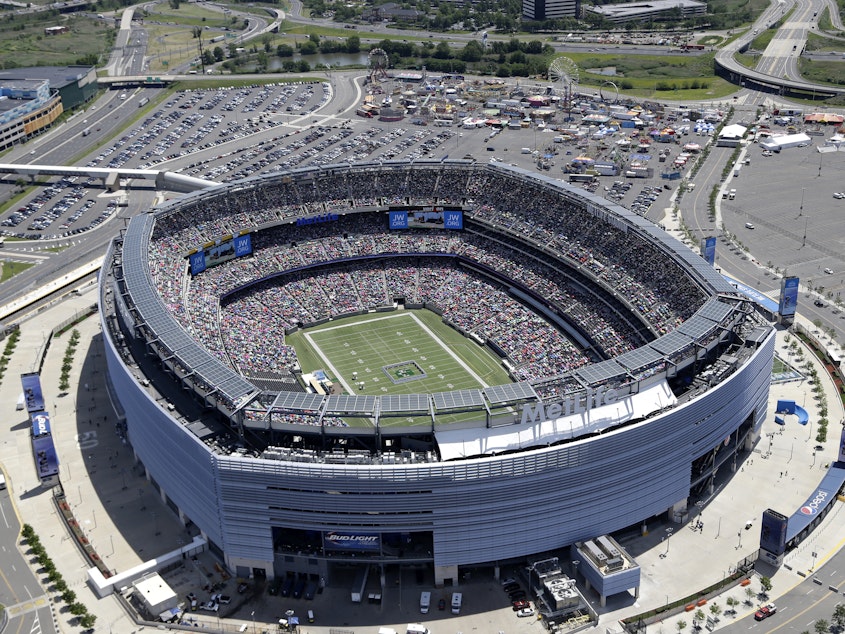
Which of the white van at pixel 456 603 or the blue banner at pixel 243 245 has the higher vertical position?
the blue banner at pixel 243 245

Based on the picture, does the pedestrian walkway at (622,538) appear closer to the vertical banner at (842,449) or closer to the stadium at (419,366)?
the vertical banner at (842,449)

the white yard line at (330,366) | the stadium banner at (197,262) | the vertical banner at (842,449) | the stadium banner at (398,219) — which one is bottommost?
the white yard line at (330,366)

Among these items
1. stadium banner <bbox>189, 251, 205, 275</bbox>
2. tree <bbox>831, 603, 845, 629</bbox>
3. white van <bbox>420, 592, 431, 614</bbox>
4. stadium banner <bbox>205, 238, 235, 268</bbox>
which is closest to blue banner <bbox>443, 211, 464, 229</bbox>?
stadium banner <bbox>205, 238, 235, 268</bbox>

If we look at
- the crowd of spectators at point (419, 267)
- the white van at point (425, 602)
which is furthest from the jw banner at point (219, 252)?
the white van at point (425, 602)

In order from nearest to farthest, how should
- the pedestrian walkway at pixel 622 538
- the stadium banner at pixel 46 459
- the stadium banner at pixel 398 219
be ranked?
the pedestrian walkway at pixel 622 538 < the stadium banner at pixel 46 459 < the stadium banner at pixel 398 219

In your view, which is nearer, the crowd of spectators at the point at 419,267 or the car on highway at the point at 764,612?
the car on highway at the point at 764,612

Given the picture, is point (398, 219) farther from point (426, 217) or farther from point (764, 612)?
point (764, 612)

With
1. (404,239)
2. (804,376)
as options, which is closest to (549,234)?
(404,239)

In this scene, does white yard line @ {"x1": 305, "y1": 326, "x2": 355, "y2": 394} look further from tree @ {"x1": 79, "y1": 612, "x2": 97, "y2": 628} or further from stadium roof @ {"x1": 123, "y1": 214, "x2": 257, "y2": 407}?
tree @ {"x1": 79, "y1": 612, "x2": 97, "y2": 628}
